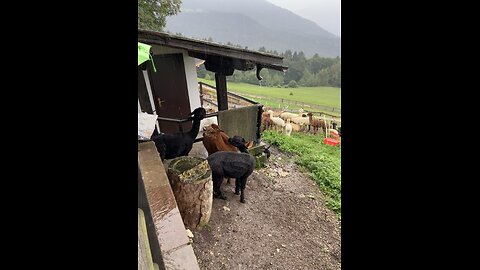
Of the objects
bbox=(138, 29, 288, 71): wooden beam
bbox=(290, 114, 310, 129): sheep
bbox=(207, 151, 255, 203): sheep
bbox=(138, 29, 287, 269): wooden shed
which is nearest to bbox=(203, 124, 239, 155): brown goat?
bbox=(138, 29, 287, 269): wooden shed

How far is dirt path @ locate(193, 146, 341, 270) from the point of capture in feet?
13.6

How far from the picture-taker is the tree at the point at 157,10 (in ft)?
57.3

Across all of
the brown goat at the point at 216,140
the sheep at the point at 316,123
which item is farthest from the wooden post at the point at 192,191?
the sheep at the point at 316,123

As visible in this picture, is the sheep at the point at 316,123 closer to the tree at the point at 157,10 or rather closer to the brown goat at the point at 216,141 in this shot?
the tree at the point at 157,10

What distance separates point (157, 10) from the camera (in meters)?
18.6

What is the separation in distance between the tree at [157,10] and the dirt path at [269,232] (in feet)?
49.1
